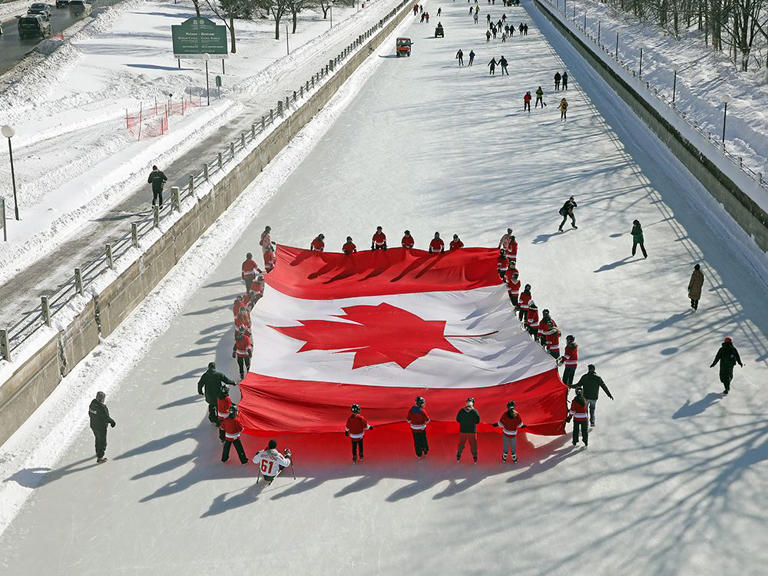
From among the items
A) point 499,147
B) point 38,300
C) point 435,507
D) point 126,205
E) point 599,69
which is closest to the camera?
point 435,507

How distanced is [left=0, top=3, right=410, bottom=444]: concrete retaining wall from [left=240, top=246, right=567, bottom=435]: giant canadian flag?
10.4 feet

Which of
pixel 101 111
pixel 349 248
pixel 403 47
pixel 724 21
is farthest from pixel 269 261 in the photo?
pixel 403 47

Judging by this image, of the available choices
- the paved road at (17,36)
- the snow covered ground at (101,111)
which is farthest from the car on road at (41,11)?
the snow covered ground at (101,111)

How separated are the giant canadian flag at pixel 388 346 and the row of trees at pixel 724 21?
107 ft

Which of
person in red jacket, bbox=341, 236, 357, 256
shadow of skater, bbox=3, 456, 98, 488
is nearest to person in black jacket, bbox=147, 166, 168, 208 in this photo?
person in red jacket, bbox=341, 236, 357, 256

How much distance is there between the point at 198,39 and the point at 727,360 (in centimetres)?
4635

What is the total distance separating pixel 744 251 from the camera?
2467cm

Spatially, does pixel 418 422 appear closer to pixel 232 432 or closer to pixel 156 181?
pixel 232 432

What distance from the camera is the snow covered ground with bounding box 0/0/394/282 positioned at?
27109 mm

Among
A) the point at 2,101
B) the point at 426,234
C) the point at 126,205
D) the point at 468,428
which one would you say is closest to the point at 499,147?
the point at 426,234

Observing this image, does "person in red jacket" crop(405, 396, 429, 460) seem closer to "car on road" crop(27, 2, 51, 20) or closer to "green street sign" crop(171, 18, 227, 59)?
"green street sign" crop(171, 18, 227, 59)

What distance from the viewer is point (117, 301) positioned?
64.8ft

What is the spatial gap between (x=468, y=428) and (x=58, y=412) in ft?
22.9

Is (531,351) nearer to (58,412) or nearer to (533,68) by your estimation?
(58,412)
